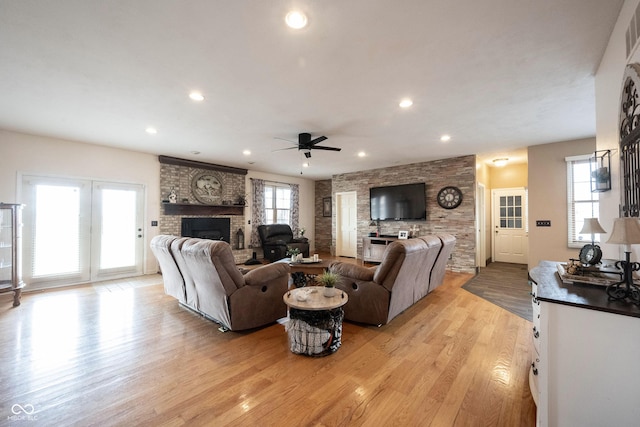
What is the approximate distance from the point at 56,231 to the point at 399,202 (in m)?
7.29

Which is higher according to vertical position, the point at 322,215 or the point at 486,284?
the point at 322,215

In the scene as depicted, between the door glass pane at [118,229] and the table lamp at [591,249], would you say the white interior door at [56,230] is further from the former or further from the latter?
the table lamp at [591,249]

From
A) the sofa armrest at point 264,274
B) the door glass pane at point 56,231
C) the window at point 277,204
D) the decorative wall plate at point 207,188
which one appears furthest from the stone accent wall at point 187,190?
the sofa armrest at point 264,274

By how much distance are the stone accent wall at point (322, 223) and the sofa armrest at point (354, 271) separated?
610 centimetres

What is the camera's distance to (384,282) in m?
2.94

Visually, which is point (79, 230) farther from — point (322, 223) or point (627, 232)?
point (627, 232)

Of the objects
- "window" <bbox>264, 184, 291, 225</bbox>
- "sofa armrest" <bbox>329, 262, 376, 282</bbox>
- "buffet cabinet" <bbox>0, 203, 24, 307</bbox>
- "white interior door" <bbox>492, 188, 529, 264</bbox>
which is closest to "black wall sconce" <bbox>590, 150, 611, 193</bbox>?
"sofa armrest" <bbox>329, 262, 376, 282</bbox>

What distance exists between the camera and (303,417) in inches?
66.2

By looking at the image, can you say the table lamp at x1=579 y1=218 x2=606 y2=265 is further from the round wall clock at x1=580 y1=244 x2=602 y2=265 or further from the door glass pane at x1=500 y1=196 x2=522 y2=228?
the door glass pane at x1=500 y1=196 x2=522 y2=228

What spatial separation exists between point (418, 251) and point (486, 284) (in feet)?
9.13

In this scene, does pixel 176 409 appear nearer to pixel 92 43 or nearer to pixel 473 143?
pixel 92 43

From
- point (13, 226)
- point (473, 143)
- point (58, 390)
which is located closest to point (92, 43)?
point (58, 390)

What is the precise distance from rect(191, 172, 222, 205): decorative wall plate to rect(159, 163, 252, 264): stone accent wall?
7 centimetres

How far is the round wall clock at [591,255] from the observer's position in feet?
5.95
